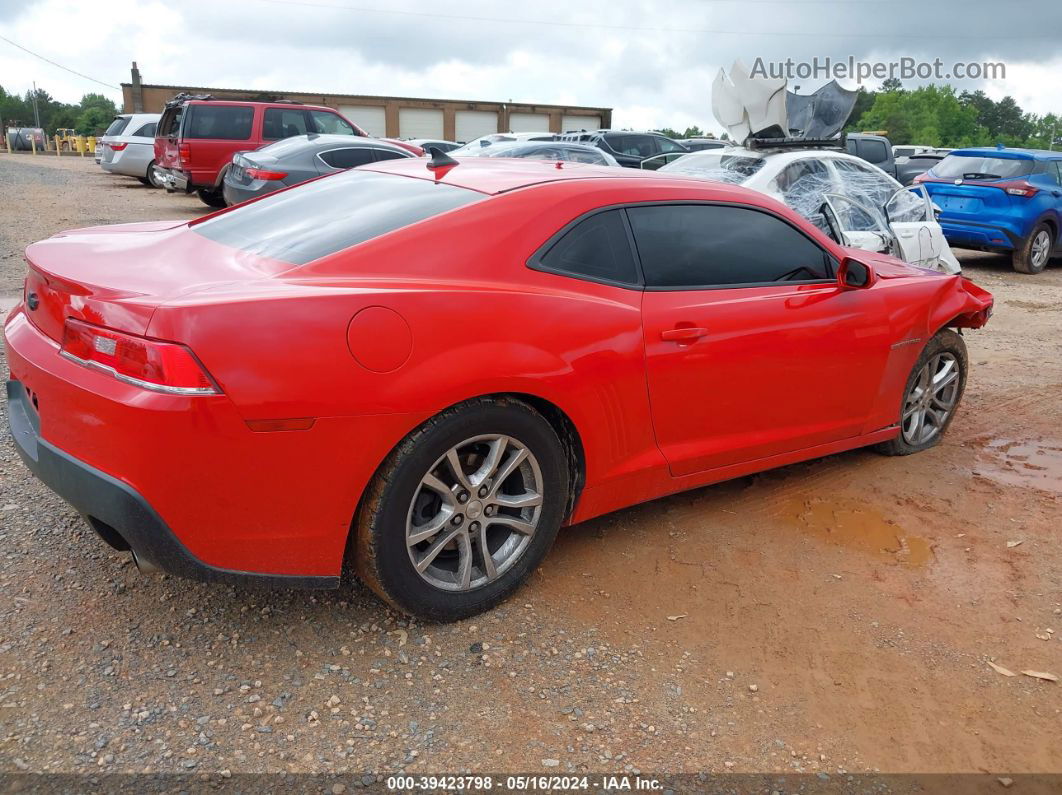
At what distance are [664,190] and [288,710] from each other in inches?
92.9

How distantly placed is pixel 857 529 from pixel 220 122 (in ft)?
45.1

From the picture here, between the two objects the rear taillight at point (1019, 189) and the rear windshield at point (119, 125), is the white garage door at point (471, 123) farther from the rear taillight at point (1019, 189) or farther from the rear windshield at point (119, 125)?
the rear taillight at point (1019, 189)

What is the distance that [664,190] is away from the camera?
363 cm

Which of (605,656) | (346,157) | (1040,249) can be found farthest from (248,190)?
(1040,249)

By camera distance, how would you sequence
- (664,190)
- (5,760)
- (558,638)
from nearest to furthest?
(5,760) → (558,638) → (664,190)

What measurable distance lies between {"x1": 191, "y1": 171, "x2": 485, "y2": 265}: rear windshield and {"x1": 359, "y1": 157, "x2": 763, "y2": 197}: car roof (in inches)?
3.3

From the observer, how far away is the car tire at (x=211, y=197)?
15.5 m

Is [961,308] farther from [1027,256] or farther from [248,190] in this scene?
[248,190]

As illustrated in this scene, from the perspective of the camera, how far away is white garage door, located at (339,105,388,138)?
42.9m

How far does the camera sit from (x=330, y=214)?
3395 millimetres

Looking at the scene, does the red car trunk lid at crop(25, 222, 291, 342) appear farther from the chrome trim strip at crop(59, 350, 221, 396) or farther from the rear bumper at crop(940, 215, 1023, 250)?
the rear bumper at crop(940, 215, 1023, 250)

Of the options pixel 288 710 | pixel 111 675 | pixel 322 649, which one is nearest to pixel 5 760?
pixel 111 675

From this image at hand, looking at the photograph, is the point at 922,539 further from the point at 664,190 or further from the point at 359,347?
the point at 359,347

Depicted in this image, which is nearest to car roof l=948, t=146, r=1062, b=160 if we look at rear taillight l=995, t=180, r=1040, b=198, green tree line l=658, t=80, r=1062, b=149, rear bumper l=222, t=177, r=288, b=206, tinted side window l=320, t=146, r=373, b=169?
rear taillight l=995, t=180, r=1040, b=198
